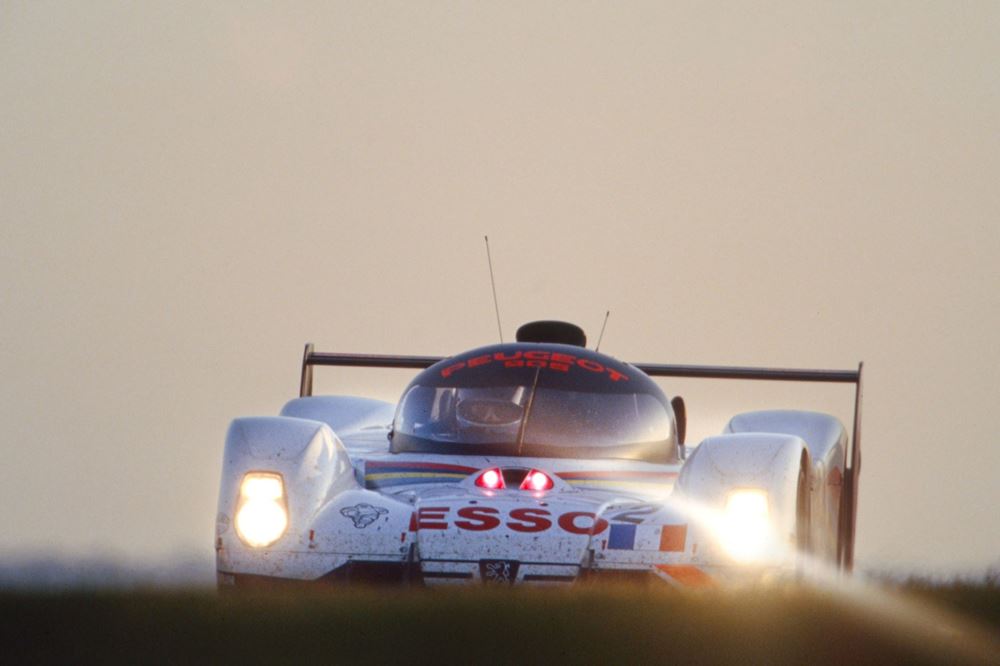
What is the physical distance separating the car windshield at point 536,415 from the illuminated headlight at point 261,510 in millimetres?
1538

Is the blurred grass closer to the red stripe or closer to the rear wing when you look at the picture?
the red stripe

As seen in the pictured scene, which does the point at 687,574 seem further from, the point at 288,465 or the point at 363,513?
the point at 288,465

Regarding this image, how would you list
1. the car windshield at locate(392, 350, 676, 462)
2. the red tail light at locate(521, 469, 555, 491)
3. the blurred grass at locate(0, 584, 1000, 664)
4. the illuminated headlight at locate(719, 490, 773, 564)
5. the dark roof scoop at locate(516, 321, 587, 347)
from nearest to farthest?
the blurred grass at locate(0, 584, 1000, 664), the illuminated headlight at locate(719, 490, 773, 564), the red tail light at locate(521, 469, 555, 491), the car windshield at locate(392, 350, 676, 462), the dark roof scoop at locate(516, 321, 587, 347)

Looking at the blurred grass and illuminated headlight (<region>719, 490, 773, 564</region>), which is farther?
illuminated headlight (<region>719, 490, 773, 564</region>)

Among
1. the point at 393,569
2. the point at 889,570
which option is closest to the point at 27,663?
the point at 393,569

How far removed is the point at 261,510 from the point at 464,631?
3.26 m

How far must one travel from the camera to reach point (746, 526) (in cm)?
750

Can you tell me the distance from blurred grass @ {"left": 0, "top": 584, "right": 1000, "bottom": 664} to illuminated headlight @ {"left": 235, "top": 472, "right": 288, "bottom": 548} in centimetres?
248

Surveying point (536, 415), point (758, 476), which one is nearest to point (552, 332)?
point (536, 415)

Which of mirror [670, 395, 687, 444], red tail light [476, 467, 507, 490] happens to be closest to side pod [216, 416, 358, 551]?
red tail light [476, 467, 507, 490]

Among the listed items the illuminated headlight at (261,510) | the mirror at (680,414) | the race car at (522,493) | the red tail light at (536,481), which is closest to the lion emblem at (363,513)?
the race car at (522,493)

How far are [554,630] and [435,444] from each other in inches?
184

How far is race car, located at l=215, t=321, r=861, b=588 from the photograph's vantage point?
728 centimetres

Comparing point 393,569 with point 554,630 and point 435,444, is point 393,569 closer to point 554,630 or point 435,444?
point 435,444
